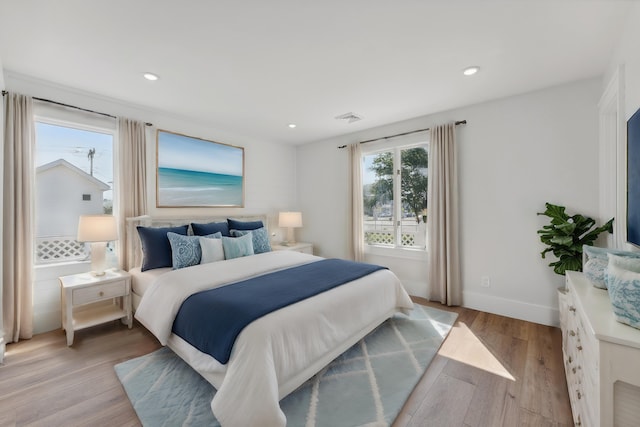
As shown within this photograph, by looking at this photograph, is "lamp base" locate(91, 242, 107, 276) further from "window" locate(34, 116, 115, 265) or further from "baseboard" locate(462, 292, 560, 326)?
"baseboard" locate(462, 292, 560, 326)

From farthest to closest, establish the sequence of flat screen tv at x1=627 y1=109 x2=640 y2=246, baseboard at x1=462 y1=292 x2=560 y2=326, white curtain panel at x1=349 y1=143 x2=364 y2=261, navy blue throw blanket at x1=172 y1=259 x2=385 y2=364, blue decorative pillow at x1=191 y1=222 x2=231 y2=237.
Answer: white curtain panel at x1=349 y1=143 x2=364 y2=261 → blue decorative pillow at x1=191 y1=222 x2=231 y2=237 → baseboard at x1=462 y1=292 x2=560 y2=326 → navy blue throw blanket at x1=172 y1=259 x2=385 y2=364 → flat screen tv at x1=627 y1=109 x2=640 y2=246

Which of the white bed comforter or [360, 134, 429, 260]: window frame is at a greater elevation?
[360, 134, 429, 260]: window frame

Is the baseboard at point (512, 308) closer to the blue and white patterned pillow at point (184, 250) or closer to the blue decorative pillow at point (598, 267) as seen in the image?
the blue decorative pillow at point (598, 267)

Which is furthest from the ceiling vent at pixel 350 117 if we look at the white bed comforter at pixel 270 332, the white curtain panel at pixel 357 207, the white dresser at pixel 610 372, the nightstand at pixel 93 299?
the nightstand at pixel 93 299

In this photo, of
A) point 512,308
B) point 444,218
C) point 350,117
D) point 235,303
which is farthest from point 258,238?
point 512,308

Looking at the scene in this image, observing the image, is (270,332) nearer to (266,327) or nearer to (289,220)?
(266,327)

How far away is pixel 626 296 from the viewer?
118cm

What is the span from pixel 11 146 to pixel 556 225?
5.21 metres

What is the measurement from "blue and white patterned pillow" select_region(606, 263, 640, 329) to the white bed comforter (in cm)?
157

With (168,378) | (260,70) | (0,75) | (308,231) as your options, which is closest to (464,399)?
(168,378)

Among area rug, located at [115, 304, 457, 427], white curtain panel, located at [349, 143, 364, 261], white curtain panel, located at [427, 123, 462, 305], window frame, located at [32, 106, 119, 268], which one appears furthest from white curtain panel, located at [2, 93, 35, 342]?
white curtain panel, located at [427, 123, 462, 305]

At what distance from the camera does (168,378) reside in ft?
6.70

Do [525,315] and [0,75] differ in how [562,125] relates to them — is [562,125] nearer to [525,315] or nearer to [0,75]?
[525,315]

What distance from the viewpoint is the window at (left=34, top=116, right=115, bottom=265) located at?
2781 millimetres
